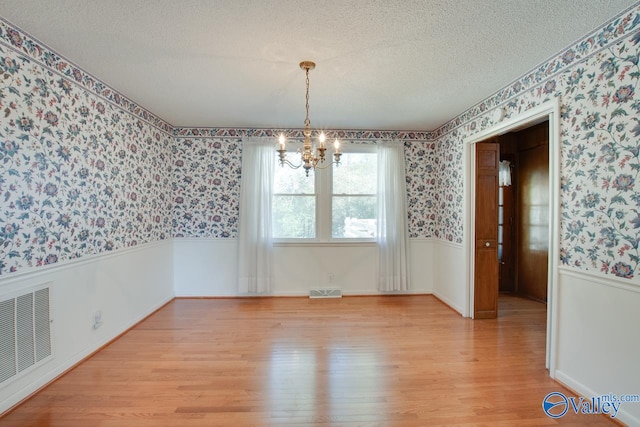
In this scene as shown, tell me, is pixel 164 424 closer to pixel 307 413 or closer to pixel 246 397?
pixel 246 397

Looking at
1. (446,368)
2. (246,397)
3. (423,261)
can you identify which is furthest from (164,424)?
(423,261)

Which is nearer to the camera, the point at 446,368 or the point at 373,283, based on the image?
the point at 446,368

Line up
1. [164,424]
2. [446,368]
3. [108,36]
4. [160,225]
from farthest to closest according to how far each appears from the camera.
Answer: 1. [160,225]
2. [446,368]
3. [108,36]
4. [164,424]

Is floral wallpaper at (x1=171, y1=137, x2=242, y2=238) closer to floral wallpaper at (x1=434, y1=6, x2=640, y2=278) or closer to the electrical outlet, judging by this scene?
the electrical outlet

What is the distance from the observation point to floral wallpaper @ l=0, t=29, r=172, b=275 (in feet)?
6.67

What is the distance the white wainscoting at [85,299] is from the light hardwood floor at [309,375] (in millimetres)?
121

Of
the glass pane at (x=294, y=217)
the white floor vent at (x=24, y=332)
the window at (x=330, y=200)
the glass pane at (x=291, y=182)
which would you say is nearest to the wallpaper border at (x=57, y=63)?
the white floor vent at (x=24, y=332)

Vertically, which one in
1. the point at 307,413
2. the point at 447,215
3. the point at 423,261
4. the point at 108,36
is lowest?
the point at 307,413

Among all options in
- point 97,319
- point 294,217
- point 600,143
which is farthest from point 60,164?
point 600,143

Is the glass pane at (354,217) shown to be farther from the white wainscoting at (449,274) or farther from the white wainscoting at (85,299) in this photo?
the white wainscoting at (85,299)

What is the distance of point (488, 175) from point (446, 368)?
7.97 feet

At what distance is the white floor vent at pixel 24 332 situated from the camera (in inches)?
77.3

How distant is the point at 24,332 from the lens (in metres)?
2.09

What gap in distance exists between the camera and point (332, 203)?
462 centimetres
